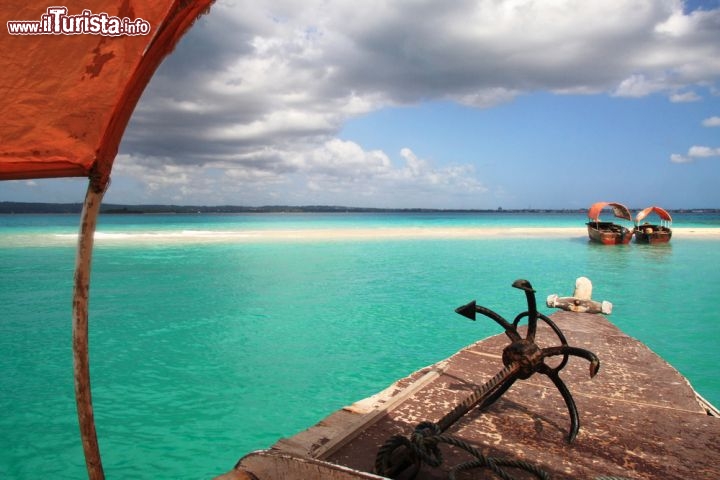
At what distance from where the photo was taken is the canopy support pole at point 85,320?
4.18ft

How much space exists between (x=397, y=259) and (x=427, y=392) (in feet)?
81.2

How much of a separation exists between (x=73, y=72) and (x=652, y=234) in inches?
1599

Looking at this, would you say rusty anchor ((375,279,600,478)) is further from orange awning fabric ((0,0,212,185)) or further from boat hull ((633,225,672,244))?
boat hull ((633,225,672,244))

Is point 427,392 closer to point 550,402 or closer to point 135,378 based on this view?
point 550,402

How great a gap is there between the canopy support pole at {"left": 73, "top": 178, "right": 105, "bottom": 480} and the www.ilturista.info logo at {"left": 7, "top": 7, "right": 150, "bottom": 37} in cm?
38

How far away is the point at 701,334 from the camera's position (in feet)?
39.0

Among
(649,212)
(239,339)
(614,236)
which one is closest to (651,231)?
(649,212)

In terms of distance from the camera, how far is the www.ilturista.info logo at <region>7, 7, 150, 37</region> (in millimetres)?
1110

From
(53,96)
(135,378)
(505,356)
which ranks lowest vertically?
(135,378)

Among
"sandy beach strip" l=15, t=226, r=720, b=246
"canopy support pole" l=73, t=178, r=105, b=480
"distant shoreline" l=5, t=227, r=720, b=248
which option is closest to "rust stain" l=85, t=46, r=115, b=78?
"canopy support pole" l=73, t=178, r=105, b=480

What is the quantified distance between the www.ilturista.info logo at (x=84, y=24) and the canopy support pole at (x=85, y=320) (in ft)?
1.24

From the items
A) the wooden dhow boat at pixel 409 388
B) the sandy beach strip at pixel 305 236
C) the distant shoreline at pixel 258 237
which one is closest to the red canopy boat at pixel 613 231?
the distant shoreline at pixel 258 237

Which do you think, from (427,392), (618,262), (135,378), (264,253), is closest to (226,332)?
(135,378)

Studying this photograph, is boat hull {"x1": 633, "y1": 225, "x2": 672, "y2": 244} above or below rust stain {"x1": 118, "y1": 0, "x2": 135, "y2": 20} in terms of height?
below
